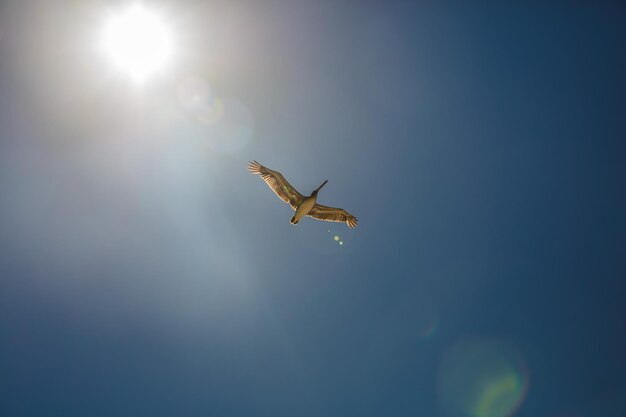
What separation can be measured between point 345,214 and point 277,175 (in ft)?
21.0

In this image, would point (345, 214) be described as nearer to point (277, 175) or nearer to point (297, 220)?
point (297, 220)

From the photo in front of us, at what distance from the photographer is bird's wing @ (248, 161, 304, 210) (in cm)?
2906

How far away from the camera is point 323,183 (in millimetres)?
29984

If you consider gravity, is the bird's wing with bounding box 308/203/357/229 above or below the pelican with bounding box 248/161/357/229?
above

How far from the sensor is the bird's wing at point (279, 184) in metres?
29.1

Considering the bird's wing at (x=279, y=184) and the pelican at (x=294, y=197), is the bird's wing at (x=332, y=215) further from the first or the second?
the bird's wing at (x=279, y=184)

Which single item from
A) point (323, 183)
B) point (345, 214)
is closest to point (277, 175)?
point (323, 183)

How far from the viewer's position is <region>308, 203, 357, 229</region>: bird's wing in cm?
3113

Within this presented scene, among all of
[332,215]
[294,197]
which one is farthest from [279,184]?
[332,215]

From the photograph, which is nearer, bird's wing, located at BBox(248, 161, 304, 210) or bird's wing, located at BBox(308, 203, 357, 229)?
bird's wing, located at BBox(248, 161, 304, 210)

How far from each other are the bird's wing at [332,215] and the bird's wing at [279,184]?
5.54ft

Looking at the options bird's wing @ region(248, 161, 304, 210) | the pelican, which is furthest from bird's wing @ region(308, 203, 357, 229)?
bird's wing @ region(248, 161, 304, 210)

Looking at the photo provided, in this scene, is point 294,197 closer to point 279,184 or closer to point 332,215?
point 279,184

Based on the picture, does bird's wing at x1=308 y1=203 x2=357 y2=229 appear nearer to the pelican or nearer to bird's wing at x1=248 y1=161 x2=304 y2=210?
the pelican
